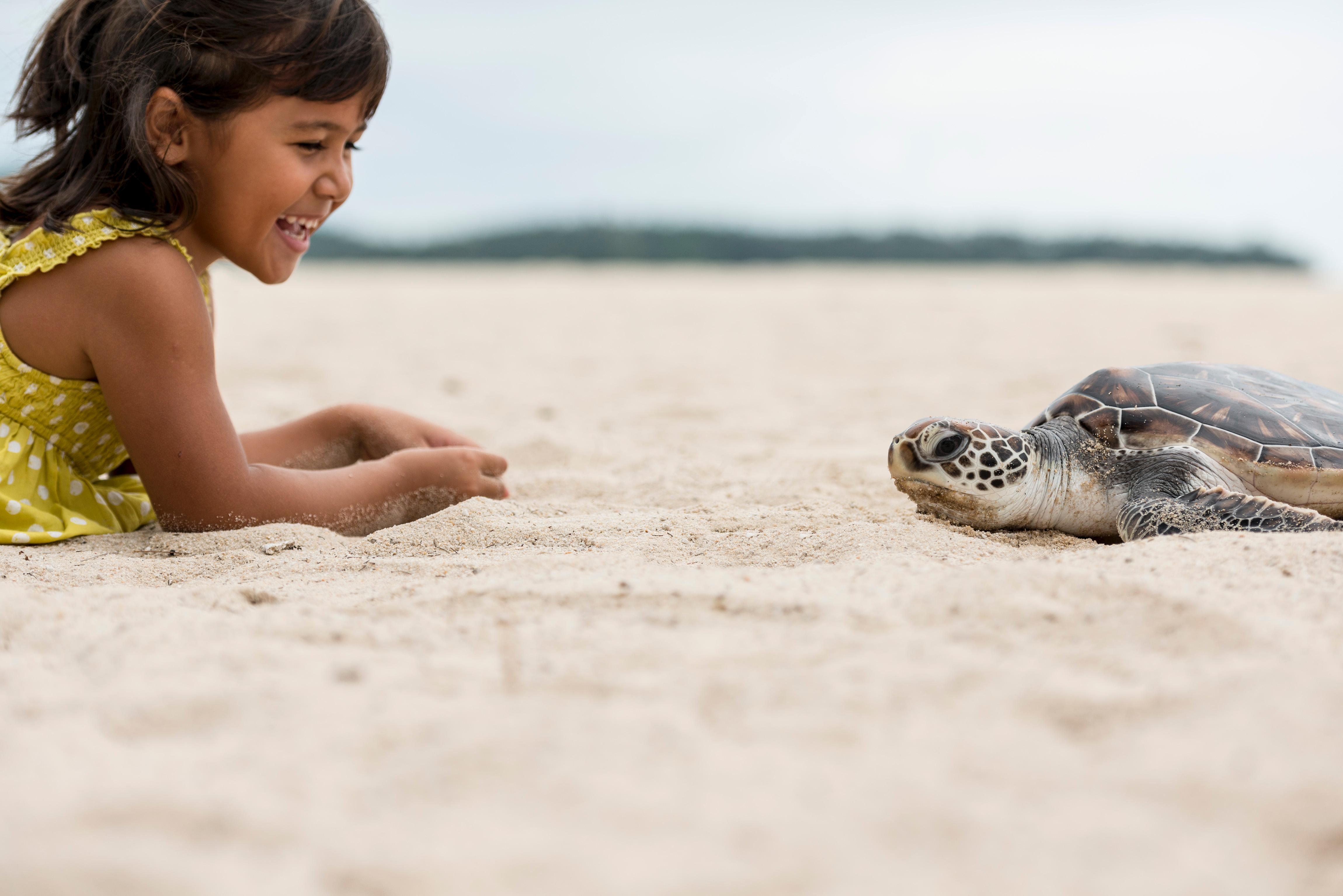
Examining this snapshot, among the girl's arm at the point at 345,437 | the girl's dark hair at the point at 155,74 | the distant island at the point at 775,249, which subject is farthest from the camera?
the distant island at the point at 775,249

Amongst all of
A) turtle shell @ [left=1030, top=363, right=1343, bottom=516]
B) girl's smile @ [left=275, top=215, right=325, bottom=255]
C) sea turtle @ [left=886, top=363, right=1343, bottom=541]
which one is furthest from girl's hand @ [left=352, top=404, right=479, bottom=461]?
turtle shell @ [left=1030, top=363, right=1343, bottom=516]

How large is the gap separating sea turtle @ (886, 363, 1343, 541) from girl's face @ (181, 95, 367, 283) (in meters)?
1.39

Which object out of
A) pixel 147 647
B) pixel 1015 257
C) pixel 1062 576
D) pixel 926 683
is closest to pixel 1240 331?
pixel 1062 576

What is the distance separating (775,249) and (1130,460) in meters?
16.2

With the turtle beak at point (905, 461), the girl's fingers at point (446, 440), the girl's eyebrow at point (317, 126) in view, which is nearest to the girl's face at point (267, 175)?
the girl's eyebrow at point (317, 126)

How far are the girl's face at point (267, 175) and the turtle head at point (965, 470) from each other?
139 cm

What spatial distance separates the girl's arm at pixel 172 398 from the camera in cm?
185

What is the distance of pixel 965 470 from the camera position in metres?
2.03

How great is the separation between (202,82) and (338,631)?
4.23 ft

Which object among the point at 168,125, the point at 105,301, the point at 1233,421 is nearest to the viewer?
the point at 105,301

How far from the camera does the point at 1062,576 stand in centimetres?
136

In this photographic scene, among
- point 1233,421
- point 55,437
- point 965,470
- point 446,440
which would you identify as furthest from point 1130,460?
point 55,437

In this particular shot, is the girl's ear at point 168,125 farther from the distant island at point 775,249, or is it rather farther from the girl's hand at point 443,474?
the distant island at point 775,249

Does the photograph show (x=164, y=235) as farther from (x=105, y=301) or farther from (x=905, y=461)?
(x=905, y=461)
